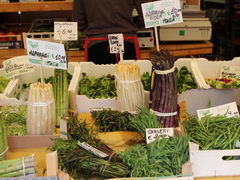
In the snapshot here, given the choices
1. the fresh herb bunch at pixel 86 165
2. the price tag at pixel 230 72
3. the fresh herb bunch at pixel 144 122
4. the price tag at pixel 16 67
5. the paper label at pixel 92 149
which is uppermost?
the price tag at pixel 16 67

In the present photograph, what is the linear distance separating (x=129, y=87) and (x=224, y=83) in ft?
3.37

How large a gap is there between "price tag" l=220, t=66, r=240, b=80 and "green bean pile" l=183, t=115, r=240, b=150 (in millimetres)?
1208

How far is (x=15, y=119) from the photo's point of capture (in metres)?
2.32

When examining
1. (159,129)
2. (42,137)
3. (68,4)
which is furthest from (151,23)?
(68,4)

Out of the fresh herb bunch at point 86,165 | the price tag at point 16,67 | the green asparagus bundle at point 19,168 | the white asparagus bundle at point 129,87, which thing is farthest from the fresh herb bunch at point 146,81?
the green asparagus bundle at point 19,168

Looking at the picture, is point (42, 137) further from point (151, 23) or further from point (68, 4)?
point (68, 4)

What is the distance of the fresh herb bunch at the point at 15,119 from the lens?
7.33 feet

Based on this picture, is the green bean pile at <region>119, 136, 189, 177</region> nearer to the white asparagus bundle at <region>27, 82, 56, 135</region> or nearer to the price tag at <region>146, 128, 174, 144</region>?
the price tag at <region>146, 128, 174, 144</region>

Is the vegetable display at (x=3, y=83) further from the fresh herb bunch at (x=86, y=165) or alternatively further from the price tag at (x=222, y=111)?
the price tag at (x=222, y=111)

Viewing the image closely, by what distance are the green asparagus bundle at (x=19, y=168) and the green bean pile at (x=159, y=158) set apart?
1.35 ft

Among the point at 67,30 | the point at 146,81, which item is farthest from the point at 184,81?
the point at 67,30

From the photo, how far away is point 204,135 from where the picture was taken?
1906 millimetres

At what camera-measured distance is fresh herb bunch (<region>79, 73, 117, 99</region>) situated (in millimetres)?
2859

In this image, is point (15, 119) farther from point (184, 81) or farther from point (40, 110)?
point (184, 81)
